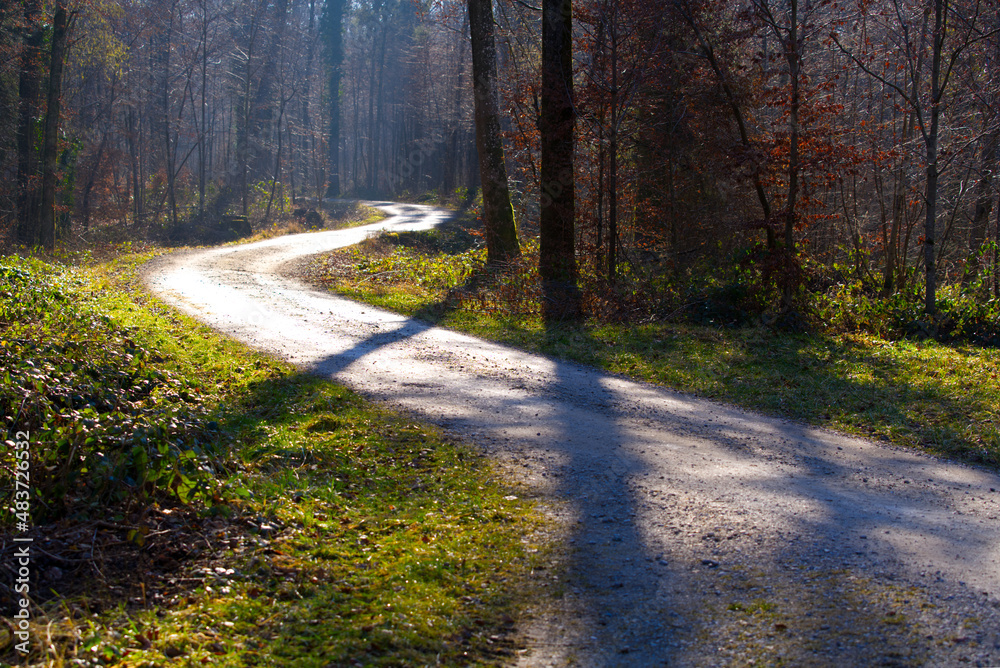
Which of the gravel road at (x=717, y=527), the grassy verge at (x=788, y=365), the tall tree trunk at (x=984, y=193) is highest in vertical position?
the tall tree trunk at (x=984, y=193)

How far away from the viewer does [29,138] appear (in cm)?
2338

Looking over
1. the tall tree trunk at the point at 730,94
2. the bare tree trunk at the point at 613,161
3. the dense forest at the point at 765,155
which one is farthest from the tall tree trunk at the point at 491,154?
the tall tree trunk at the point at 730,94

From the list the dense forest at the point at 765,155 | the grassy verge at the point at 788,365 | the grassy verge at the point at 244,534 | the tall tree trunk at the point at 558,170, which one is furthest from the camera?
the tall tree trunk at the point at 558,170

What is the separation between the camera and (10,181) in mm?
23766

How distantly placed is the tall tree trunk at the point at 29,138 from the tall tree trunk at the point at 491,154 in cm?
1591

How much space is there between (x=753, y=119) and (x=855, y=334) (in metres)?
4.64

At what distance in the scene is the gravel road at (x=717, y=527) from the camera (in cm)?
324

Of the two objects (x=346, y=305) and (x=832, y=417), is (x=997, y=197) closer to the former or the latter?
(x=832, y=417)

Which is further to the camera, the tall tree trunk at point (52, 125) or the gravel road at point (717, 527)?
the tall tree trunk at point (52, 125)

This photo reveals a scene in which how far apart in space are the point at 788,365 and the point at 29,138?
2552 centimetres

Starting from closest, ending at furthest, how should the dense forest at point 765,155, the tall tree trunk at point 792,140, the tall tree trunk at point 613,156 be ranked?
the tall tree trunk at point 792,140 → the dense forest at point 765,155 → the tall tree trunk at point 613,156

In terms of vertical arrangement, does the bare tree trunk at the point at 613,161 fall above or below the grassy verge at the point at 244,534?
above

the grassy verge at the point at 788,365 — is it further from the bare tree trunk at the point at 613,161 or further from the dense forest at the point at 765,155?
the bare tree trunk at the point at 613,161

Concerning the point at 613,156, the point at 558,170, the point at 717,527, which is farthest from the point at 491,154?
the point at 717,527
